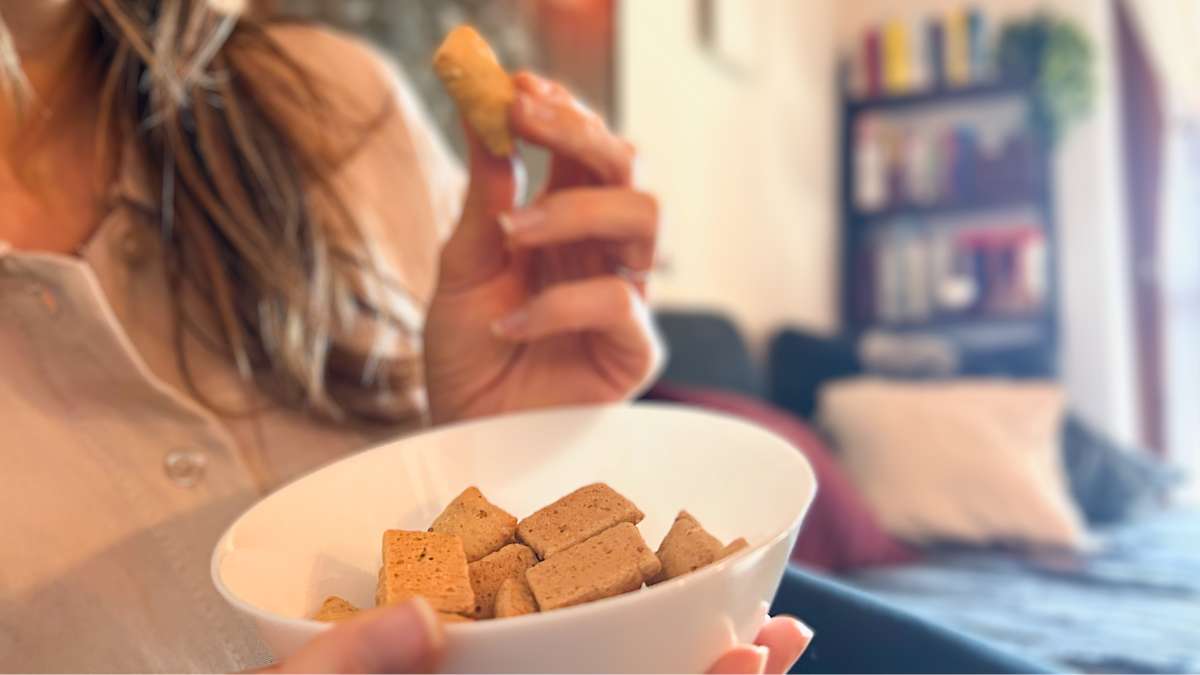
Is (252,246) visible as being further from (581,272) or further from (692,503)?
(692,503)

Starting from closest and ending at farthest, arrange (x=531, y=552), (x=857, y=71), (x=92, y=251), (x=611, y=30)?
(x=531, y=552), (x=92, y=251), (x=611, y=30), (x=857, y=71)

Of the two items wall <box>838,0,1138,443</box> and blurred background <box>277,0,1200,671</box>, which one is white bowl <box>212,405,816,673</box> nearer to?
blurred background <box>277,0,1200,671</box>

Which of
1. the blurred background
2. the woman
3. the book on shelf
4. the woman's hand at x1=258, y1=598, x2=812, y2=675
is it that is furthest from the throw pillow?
the book on shelf

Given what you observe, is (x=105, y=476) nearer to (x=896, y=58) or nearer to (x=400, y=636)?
(x=400, y=636)

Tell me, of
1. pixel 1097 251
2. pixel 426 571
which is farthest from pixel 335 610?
pixel 1097 251

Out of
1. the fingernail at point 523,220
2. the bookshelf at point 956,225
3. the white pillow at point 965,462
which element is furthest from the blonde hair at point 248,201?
the bookshelf at point 956,225

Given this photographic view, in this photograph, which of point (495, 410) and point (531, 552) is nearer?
point (531, 552)

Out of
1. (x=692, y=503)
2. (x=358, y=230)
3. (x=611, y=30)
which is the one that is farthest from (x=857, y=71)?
(x=692, y=503)

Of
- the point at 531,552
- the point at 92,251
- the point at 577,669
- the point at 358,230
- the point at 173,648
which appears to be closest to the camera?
the point at 577,669
